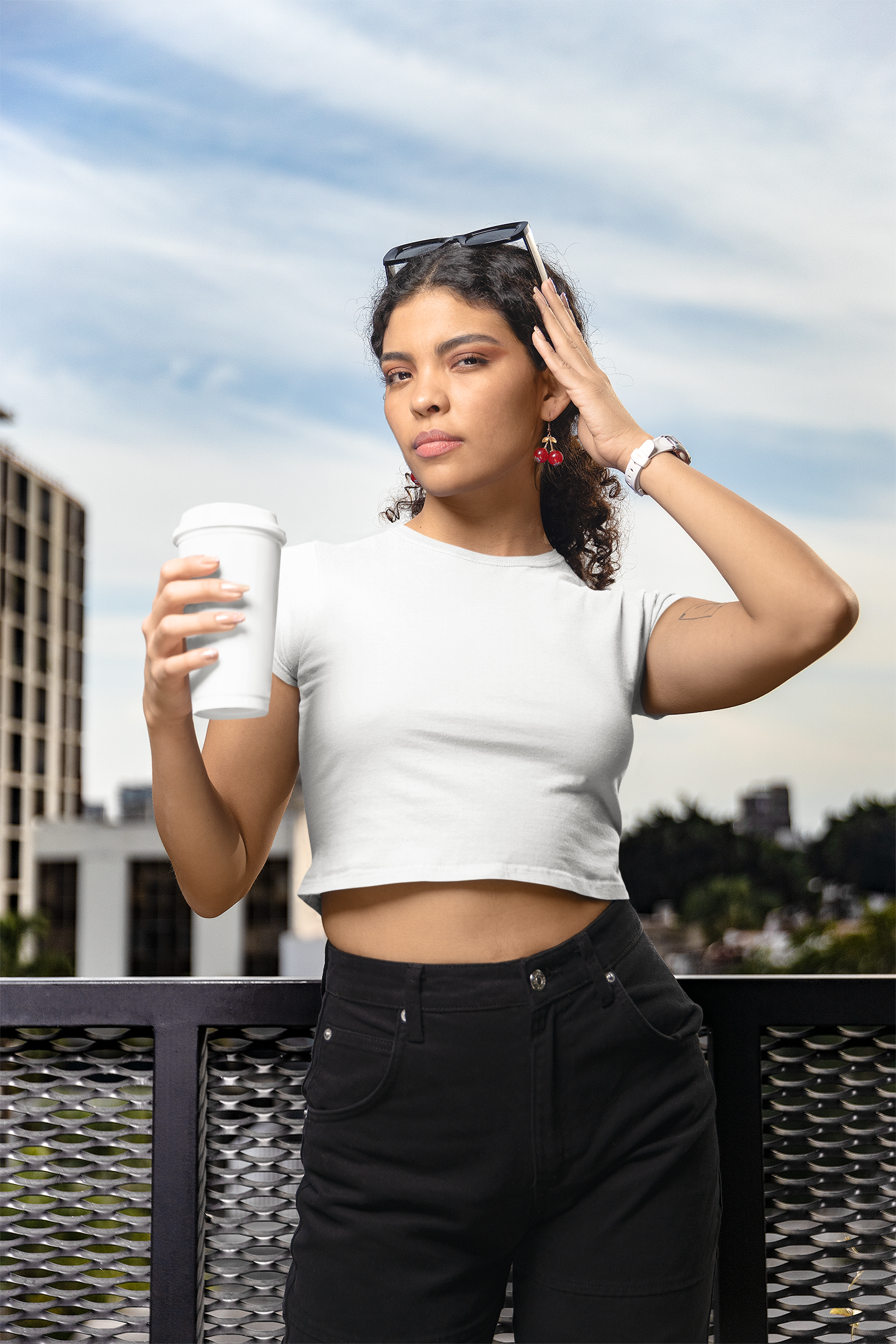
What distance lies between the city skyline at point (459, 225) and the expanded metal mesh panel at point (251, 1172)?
58016mm

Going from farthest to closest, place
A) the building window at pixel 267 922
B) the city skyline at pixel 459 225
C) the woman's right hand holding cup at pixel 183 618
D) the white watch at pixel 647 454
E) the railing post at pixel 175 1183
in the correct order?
the city skyline at pixel 459 225 → the building window at pixel 267 922 → the railing post at pixel 175 1183 → the white watch at pixel 647 454 → the woman's right hand holding cup at pixel 183 618

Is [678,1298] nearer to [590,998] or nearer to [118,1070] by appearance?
[590,998]

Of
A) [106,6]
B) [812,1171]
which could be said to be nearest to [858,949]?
[812,1171]

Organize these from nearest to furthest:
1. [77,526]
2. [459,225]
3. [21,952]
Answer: [21,952] → [77,526] → [459,225]

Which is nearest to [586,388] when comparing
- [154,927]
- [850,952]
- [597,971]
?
[597,971]

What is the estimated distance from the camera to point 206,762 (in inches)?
39.5

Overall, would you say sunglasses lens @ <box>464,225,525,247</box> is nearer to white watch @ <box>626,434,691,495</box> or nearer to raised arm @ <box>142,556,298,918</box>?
white watch @ <box>626,434,691,495</box>

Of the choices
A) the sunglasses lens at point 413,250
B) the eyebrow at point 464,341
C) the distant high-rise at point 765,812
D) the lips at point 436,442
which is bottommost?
the distant high-rise at point 765,812

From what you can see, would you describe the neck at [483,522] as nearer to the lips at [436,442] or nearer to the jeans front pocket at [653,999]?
the lips at [436,442]

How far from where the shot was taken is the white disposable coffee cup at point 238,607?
2.58ft

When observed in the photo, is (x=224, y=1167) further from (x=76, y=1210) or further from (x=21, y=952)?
(x=21, y=952)

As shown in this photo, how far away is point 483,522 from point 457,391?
0.13 m

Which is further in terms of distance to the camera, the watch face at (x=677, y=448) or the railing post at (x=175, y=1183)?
the railing post at (x=175, y=1183)

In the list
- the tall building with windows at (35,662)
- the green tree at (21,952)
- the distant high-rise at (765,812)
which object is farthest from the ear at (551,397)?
the distant high-rise at (765,812)
